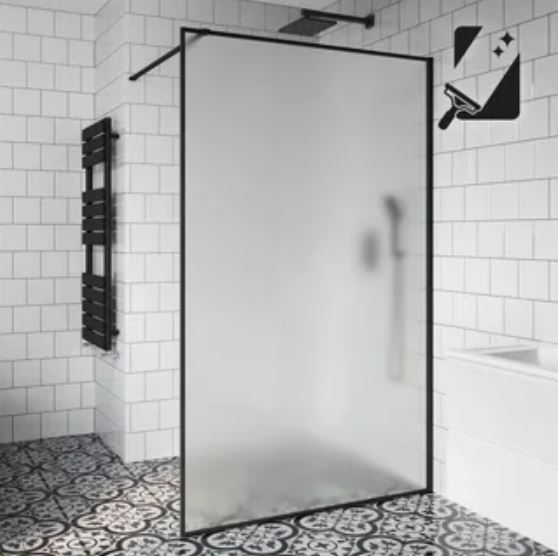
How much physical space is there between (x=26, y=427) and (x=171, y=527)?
5.72ft

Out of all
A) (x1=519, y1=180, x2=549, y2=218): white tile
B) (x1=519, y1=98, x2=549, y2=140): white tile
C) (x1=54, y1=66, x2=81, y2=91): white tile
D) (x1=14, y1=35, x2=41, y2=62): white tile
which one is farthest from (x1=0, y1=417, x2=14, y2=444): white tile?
(x1=519, y1=98, x2=549, y2=140): white tile

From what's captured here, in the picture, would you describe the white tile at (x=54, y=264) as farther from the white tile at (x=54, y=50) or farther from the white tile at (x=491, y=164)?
the white tile at (x=491, y=164)

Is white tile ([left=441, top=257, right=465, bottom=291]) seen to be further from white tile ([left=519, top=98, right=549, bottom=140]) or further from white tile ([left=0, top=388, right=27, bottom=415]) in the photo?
white tile ([left=0, top=388, right=27, bottom=415])

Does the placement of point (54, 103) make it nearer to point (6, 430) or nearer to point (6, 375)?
point (6, 375)

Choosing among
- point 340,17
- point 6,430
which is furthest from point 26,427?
point 340,17

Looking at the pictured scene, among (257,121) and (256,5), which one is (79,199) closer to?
(256,5)

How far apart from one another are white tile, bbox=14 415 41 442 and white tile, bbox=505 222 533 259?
2953mm

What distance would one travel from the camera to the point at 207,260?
331 centimetres

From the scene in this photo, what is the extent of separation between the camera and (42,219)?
4777 mm

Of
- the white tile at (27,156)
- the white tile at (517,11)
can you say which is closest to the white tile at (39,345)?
the white tile at (27,156)

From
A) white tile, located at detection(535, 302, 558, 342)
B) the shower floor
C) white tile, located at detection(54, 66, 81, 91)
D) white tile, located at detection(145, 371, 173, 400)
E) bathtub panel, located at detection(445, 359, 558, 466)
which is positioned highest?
white tile, located at detection(54, 66, 81, 91)

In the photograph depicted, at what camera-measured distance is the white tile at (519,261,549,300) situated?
10.4ft

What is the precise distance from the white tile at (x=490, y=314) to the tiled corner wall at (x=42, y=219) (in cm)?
250

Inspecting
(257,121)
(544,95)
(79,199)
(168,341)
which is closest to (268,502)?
(168,341)
